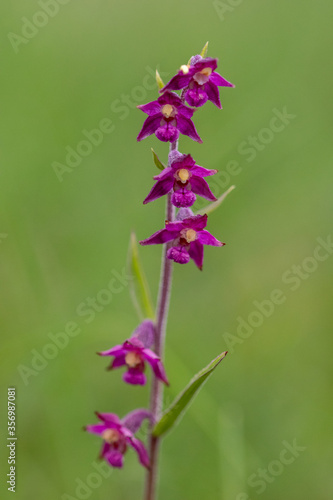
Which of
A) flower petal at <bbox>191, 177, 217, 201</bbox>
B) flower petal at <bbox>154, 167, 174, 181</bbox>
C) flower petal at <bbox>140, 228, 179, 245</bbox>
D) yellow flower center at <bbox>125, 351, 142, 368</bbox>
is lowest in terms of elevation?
yellow flower center at <bbox>125, 351, 142, 368</bbox>

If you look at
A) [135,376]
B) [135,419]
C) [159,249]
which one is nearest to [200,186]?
[135,376]

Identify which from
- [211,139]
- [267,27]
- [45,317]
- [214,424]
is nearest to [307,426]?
[214,424]

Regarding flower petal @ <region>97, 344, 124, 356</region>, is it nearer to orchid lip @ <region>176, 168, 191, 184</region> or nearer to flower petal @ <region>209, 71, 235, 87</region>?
orchid lip @ <region>176, 168, 191, 184</region>

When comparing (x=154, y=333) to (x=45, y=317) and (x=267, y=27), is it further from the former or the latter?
(x=267, y=27)

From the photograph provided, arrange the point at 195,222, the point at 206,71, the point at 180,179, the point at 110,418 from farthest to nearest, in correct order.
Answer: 1. the point at 110,418
2. the point at 195,222
3. the point at 180,179
4. the point at 206,71

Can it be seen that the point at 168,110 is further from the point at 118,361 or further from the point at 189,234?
the point at 118,361

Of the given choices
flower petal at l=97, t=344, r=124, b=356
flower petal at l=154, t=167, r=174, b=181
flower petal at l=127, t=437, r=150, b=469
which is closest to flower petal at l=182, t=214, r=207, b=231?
flower petal at l=154, t=167, r=174, b=181

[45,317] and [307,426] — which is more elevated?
[45,317]

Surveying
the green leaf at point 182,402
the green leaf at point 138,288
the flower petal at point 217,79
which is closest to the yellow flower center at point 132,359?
the green leaf at point 182,402
